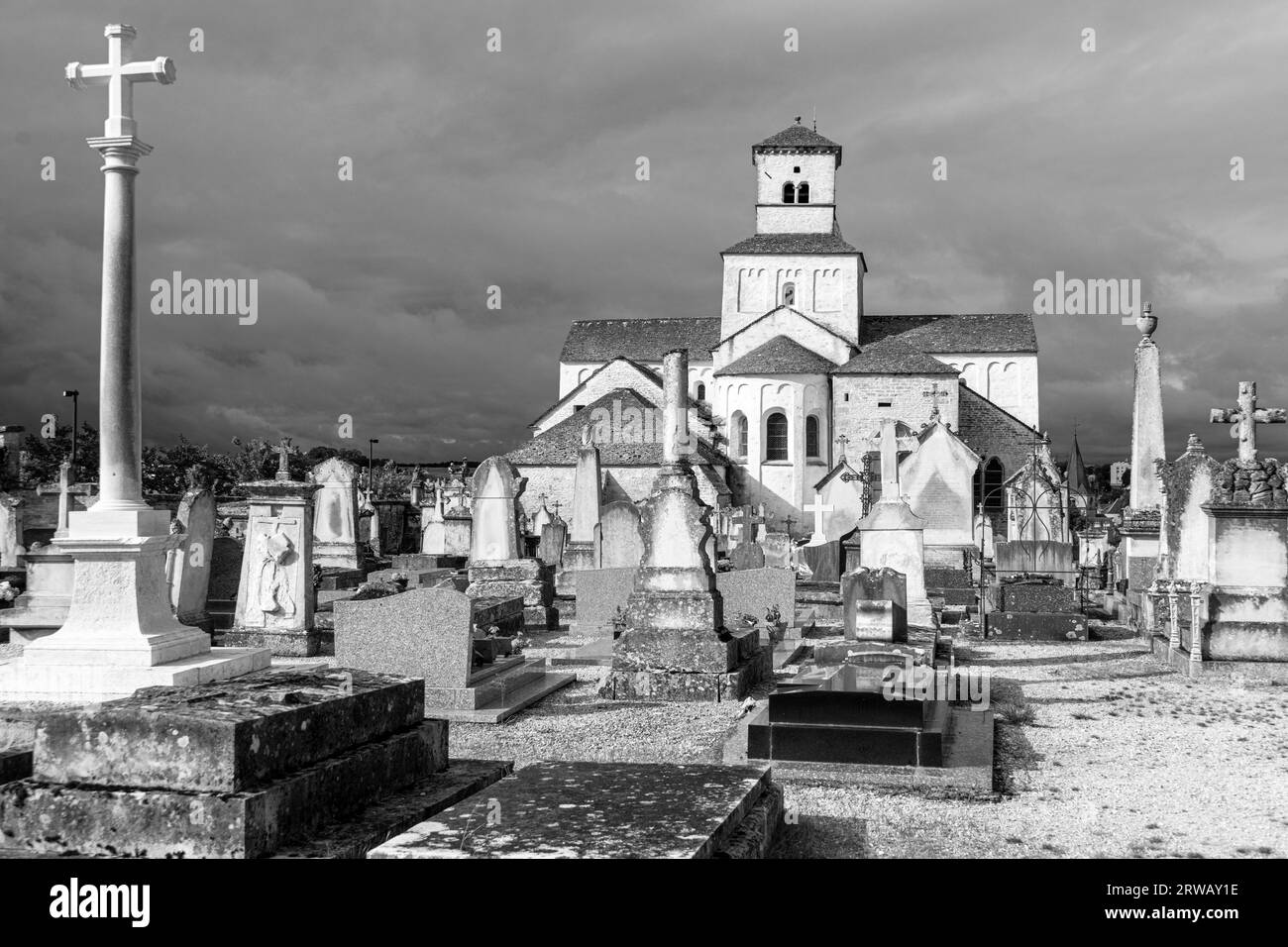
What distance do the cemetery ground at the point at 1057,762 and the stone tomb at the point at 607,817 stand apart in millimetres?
651

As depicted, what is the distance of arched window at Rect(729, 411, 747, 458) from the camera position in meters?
45.8

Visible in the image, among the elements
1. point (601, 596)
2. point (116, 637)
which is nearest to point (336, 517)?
point (601, 596)

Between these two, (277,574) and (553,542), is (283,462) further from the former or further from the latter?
(553,542)

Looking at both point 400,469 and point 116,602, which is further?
point 400,469

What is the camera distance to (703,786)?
3.88 m

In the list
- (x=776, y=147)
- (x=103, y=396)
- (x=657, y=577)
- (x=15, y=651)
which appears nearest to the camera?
(x=103, y=396)

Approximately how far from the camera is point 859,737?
20.4 feet

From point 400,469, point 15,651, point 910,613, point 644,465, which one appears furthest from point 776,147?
point 15,651

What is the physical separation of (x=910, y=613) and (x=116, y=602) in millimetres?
9063

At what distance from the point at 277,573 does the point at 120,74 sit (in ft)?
22.3

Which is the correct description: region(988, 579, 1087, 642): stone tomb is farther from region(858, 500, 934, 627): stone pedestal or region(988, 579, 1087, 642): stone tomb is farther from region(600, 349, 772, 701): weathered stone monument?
region(600, 349, 772, 701): weathered stone monument

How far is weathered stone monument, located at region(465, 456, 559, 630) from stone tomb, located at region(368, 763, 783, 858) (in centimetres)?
1198
